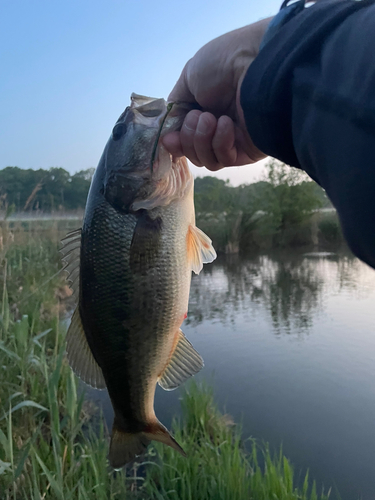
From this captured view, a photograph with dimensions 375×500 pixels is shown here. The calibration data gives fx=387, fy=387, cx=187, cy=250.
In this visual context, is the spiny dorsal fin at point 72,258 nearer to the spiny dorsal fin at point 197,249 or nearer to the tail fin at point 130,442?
the spiny dorsal fin at point 197,249

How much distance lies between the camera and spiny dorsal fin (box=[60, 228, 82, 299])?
5.54 feet

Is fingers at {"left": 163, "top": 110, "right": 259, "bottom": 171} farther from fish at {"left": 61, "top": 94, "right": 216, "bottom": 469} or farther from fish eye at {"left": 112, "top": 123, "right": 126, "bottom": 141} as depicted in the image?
fish eye at {"left": 112, "top": 123, "right": 126, "bottom": 141}

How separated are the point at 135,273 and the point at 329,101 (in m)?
0.98

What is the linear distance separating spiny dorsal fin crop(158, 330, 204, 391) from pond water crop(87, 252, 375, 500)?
2.95 m

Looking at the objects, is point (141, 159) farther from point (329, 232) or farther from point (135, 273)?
point (329, 232)

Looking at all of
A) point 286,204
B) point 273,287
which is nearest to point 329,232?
point 286,204

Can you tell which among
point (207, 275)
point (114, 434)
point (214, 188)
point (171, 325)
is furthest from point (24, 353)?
point (214, 188)

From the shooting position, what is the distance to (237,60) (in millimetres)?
1746

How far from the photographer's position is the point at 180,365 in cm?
178

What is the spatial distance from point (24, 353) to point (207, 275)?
12.6m

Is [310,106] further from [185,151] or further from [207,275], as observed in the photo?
[207,275]

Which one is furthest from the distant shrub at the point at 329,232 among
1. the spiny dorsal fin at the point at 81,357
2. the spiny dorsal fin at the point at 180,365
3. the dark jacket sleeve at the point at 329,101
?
the dark jacket sleeve at the point at 329,101

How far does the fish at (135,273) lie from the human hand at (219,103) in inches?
4.1

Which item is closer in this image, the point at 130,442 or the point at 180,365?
the point at 130,442
